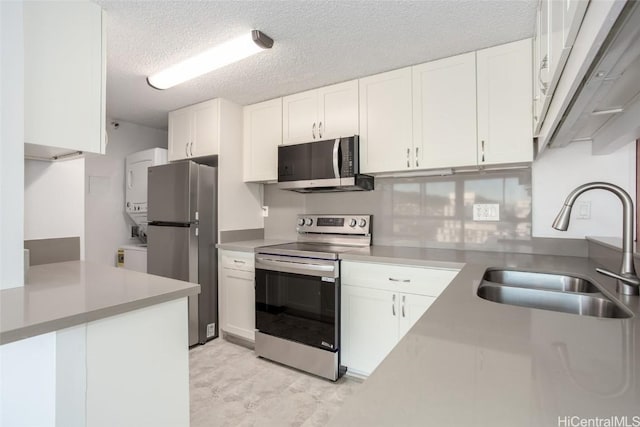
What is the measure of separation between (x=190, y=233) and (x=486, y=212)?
239 centimetres

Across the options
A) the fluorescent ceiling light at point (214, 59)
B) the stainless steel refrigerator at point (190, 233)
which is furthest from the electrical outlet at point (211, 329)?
the fluorescent ceiling light at point (214, 59)

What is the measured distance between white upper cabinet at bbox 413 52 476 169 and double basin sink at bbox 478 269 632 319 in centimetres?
80

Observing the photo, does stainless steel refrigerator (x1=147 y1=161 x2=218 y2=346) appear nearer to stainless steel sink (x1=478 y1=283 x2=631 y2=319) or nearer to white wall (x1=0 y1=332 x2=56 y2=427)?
white wall (x1=0 y1=332 x2=56 y2=427)

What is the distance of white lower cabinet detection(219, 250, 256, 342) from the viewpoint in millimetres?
2660

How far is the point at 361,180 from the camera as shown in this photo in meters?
2.45

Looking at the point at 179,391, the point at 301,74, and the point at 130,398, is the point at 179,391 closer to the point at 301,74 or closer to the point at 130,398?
the point at 130,398

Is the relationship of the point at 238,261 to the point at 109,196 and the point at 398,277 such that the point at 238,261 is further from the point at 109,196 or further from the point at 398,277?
the point at 109,196

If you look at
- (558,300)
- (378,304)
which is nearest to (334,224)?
(378,304)

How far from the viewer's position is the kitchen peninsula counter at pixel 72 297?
848 mm

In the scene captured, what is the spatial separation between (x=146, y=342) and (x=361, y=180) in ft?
5.91

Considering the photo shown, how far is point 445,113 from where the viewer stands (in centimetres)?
209

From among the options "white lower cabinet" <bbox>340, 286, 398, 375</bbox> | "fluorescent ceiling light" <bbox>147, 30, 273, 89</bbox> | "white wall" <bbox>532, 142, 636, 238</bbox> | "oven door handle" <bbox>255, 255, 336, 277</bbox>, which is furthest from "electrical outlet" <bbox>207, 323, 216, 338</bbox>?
"white wall" <bbox>532, 142, 636, 238</bbox>

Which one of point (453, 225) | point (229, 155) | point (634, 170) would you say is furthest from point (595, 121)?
point (229, 155)

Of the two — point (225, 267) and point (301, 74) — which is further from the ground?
point (301, 74)
